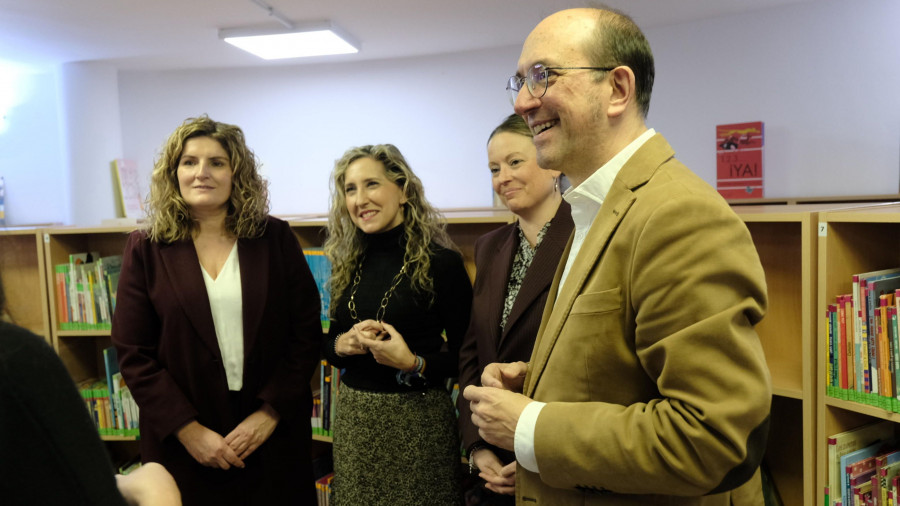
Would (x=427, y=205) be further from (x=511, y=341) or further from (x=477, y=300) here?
(x=511, y=341)

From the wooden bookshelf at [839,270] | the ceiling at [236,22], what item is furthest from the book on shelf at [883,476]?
the ceiling at [236,22]

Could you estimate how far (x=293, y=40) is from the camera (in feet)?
19.5

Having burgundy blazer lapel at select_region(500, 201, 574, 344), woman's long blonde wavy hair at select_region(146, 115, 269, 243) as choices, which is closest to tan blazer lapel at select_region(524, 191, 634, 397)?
burgundy blazer lapel at select_region(500, 201, 574, 344)

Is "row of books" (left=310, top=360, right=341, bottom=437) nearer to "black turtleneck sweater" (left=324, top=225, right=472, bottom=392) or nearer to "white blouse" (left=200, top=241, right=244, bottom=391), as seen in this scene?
"black turtleneck sweater" (left=324, top=225, right=472, bottom=392)

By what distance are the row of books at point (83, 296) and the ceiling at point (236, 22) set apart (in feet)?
8.37

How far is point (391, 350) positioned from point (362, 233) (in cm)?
51

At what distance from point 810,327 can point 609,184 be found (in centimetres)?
103

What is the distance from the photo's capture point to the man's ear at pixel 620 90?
114 cm

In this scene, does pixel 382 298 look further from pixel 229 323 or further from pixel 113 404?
pixel 113 404

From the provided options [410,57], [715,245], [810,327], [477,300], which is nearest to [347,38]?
[410,57]

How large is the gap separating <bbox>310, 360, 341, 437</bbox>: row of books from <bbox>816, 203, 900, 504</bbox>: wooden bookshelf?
1926 millimetres

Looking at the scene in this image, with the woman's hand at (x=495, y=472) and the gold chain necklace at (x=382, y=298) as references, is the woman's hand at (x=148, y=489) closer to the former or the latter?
the woman's hand at (x=495, y=472)

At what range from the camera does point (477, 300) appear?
1.98 m

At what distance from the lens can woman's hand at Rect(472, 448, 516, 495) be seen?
1.71 metres
